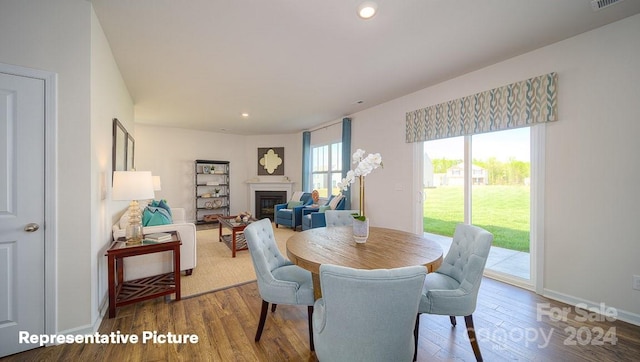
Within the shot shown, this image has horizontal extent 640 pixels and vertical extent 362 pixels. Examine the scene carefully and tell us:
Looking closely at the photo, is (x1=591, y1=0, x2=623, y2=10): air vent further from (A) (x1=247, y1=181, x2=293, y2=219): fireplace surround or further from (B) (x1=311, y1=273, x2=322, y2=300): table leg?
(A) (x1=247, y1=181, x2=293, y2=219): fireplace surround

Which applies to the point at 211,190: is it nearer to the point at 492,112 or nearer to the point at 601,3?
the point at 492,112

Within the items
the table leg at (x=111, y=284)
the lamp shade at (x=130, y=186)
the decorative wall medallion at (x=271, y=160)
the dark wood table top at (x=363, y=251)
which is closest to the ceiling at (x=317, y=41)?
the lamp shade at (x=130, y=186)

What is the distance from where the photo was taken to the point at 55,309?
1.74m

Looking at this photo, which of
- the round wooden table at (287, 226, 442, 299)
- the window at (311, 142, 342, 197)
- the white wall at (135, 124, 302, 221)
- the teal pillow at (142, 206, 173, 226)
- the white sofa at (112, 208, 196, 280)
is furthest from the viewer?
the white wall at (135, 124, 302, 221)

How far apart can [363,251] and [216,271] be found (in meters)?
2.33

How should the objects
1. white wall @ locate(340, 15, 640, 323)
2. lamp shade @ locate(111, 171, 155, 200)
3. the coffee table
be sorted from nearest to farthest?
white wall @ locate(340, 15, 640, 323) → lamp shade @ locate(111, 171, 155, 200) → the coffee table

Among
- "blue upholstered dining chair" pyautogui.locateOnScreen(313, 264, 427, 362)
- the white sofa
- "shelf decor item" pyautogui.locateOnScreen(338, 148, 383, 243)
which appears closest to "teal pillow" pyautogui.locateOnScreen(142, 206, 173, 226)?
the white sofa

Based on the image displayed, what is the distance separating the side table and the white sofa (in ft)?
0.22

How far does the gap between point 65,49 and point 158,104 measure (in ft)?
9.24

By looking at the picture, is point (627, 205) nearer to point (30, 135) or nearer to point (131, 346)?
point (131, 346)

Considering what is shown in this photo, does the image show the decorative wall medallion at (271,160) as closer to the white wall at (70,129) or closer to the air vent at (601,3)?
the white wall at (70,129)

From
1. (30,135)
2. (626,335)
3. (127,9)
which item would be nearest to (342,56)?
(127,9)

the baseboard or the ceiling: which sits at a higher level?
the ceiling

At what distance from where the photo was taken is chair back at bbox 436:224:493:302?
59.9 inches
